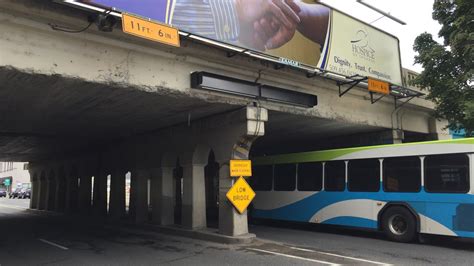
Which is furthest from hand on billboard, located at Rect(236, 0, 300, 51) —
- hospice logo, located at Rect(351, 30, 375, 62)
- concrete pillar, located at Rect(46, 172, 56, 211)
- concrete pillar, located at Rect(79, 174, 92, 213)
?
concrete pillar, located at Rect(46, 172, 56, 211)

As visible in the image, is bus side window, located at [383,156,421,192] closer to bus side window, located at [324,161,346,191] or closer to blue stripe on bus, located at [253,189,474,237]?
blue stripe on bus, located at [253,189,474,237]

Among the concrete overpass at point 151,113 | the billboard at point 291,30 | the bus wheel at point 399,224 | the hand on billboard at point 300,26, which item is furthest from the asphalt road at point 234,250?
the hand on billboard at point 300,26

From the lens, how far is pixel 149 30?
394 inches

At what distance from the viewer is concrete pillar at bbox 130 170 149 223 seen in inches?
766

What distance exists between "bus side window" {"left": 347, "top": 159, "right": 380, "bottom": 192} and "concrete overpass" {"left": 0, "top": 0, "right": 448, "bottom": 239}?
237 centimetres

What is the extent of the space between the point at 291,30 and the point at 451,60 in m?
5.89

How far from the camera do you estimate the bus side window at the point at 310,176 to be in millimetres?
15883

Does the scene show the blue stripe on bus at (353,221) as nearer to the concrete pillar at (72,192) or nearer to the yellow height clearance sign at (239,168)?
the yellow height clearance sign at (239,168)

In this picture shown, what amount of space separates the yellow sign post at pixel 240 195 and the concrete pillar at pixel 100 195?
42.0ft

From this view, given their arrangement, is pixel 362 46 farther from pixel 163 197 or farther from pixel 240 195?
pixel 163 197

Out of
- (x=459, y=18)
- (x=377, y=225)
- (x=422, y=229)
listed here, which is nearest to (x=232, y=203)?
(x=377, y=225)

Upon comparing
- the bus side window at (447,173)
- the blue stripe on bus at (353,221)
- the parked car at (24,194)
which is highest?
the bus side window at (447,173)

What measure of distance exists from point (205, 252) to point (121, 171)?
37.4 feet

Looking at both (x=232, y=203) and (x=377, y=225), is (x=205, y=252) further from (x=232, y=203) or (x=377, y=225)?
(x=377, y=225)
